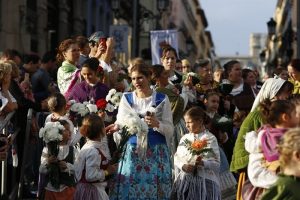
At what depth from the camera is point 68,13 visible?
3184 cm

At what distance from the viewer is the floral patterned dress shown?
9.21 metres

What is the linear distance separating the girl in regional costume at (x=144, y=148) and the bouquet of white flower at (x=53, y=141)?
64 cm

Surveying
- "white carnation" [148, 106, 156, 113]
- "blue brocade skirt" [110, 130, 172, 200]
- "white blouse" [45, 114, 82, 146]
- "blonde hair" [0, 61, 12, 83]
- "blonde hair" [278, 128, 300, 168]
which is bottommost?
"blue brocade skirt" [110, 130, 172, 200]

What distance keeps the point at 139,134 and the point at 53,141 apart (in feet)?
3.20

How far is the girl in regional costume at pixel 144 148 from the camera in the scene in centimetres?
920

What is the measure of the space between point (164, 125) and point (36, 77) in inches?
170

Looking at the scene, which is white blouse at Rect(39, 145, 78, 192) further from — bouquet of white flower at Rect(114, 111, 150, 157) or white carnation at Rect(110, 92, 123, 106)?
white carnation at Rect(110, 92, 123, 106)

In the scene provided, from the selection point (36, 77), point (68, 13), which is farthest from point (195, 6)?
point (36, 77)

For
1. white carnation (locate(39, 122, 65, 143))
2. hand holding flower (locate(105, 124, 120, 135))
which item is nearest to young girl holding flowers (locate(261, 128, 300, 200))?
hand holding flower (locate(105, 124, 120, 135))

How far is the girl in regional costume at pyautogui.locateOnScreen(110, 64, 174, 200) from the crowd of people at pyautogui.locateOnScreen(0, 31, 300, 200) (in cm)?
1

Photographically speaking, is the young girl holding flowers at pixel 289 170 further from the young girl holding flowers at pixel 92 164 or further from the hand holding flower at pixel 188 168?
the hand holding flower at pixel 188 168

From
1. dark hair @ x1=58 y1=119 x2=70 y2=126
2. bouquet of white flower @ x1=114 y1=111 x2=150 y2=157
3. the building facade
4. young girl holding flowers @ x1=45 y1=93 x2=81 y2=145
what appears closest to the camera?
bouquet of white flower @ x1=114 y1=111 x2=150 y2=157

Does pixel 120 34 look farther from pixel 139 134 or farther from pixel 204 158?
pixel 139 134

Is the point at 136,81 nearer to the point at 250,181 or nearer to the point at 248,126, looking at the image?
the point at 248,126
